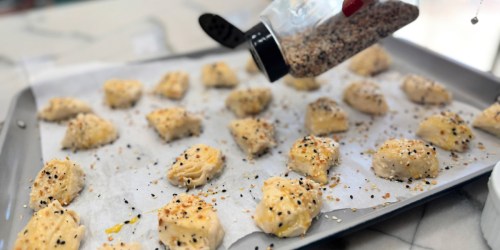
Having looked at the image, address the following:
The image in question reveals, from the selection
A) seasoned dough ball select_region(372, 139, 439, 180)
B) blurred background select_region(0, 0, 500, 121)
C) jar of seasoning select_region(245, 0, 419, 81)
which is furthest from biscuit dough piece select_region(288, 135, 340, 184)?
blurred background select_region(0, 0, 500, 121)

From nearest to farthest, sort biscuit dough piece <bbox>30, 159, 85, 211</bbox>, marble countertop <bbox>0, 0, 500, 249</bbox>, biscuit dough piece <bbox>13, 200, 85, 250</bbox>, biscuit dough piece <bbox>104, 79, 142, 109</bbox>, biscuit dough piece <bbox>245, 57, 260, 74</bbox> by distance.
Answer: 1. biscuit dough piece <bbox>13, 200, 85, 250</bbox>
2. marble countertop <bbox>0, 0, 500, 249</bbox>
3. biscuit dough piece <bbox>30, 159, 85, 211</bbox>
4. biscuit dough piece <bbox>104, 79, 142, 109</bbox>
5. biscuit dough piece <bbox>245, 57, 260, 74</bbox>

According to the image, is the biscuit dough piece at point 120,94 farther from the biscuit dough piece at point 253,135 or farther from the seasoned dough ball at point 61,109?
the biscuit dough piece at point 253,135

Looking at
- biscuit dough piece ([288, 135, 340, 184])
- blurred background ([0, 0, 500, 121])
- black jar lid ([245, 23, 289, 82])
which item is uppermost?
black jar lid ([245, 23, 289, 82])

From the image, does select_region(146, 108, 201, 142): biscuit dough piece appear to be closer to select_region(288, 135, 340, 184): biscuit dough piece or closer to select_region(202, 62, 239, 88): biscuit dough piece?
select_region(202, 62, 239, 88): biscuit dough piece

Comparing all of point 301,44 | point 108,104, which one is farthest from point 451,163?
point 108,104

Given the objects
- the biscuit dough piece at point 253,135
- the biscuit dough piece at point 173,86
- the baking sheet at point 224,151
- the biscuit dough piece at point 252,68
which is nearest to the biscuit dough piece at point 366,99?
the baking sheet at point 224,151
